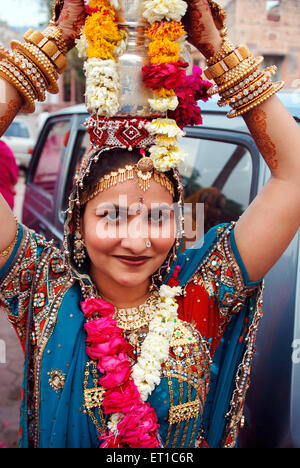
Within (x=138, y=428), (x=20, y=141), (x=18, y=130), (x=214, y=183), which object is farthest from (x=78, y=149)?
(x=18, y=130)

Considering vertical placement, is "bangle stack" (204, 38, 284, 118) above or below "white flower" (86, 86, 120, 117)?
above

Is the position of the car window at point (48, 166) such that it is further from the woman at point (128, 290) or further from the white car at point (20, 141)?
the white car at point (20, 141)

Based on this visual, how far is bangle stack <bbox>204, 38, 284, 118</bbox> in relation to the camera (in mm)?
1262

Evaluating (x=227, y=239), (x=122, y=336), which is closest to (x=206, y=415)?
(x=122, y=336)

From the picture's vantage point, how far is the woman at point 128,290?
1.30 metres

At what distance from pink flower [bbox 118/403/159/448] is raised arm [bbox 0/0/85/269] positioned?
0.65 meters

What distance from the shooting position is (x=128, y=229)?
4.23 feet

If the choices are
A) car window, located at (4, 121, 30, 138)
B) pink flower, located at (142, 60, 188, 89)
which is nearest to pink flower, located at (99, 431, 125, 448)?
pink flower, located at (142, 60, 188, 89)

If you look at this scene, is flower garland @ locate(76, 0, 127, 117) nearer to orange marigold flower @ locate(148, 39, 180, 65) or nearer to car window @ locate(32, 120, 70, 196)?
orange marigold flower @ locate(148, 39, 180, 65)

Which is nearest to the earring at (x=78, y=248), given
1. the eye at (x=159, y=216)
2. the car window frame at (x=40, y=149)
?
the eye at (x=159, y=216)

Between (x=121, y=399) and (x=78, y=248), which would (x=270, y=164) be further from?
(x=121, y=399)

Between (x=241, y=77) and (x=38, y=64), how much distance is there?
2.08 ft

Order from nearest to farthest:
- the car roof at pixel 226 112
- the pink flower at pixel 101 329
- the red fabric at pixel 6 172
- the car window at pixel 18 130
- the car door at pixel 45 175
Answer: the pink flower at pixel 101 329
the car roof at pixel 226 112
the red fabric at pixel 6 172
the car door at pixel 45 175
the car window at pixel 18 130

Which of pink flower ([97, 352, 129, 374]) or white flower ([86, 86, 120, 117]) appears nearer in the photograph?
white flower ([86, 86, 120, 117])
